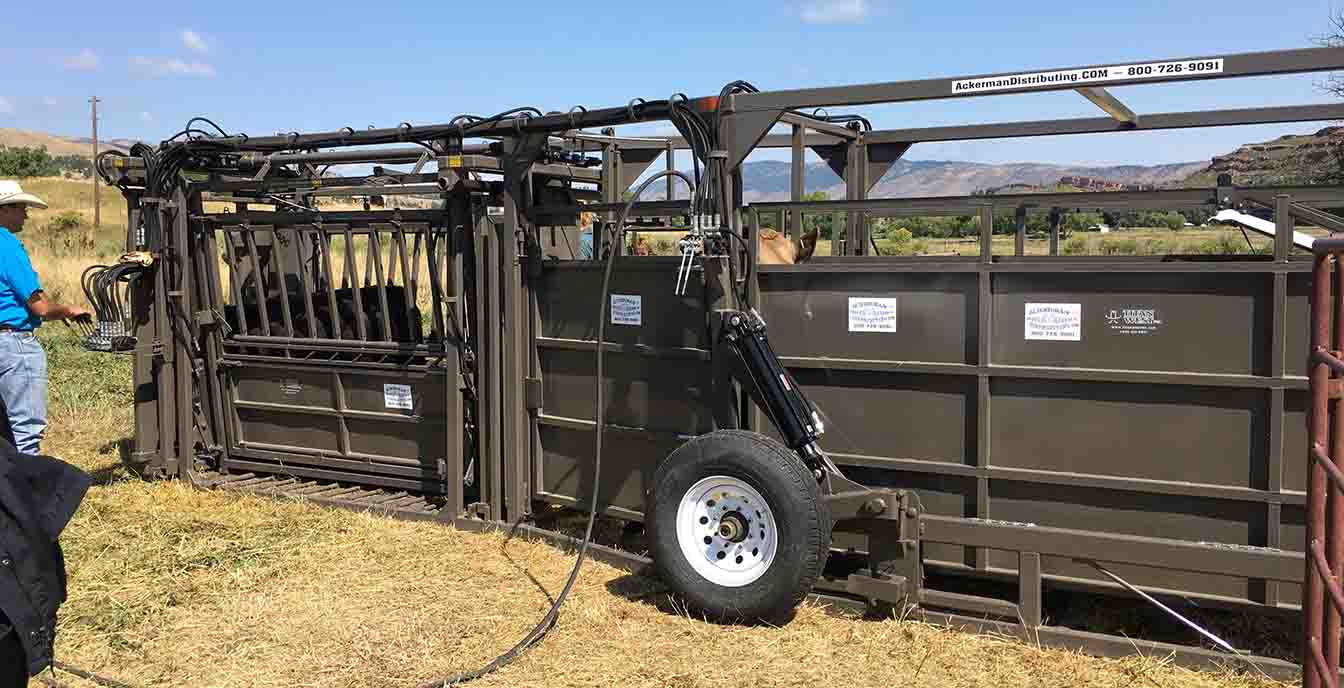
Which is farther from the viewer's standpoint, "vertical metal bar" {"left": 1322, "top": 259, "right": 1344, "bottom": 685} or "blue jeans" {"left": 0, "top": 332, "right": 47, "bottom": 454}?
"blue jeans" {"left": 0, "top": 332, "right": 47, "bottom": 454}

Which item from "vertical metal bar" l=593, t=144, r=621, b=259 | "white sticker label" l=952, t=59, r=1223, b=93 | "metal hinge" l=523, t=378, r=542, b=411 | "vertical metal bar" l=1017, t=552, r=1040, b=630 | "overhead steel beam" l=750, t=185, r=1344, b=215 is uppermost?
"white sticker label" l=952, t=59, r=1223, b=93

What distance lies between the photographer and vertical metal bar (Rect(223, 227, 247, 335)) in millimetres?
8922

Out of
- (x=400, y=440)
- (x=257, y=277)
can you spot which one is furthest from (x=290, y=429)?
(x=257, y=277)

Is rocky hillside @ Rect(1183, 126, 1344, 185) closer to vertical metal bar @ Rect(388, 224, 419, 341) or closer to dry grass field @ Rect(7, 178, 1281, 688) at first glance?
dry grass field @ Rect(7, 178, 1281, 688)

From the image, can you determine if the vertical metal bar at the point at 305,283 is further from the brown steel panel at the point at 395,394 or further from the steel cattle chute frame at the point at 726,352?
the brown steel panel at the point at 395,394

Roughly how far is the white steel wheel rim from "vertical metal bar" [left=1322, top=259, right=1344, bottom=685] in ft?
9.12

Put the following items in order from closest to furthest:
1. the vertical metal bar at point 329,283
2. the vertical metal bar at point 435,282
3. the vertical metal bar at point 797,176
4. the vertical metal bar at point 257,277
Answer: the vertical metal bar at point 797,176 → the vertical metal bar at point 435,282 → the vertical metal bar at point 329,283 → the vertical metal bar at point 257,277

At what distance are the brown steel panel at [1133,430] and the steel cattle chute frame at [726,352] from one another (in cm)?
2

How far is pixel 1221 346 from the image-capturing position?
16.8 feet

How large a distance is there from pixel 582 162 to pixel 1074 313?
3.96 m

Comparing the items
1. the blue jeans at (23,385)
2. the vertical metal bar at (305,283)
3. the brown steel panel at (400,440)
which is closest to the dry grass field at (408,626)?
the brown steel panel at (400,440)

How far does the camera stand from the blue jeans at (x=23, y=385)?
23.2ft

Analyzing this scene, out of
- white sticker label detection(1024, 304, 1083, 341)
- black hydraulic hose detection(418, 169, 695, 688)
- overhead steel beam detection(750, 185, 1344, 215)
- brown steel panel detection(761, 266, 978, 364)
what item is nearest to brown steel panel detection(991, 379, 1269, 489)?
white sticker label detection(1024, 304, 1083, 341)

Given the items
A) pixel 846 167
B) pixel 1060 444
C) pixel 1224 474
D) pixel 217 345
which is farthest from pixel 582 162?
pixel 1224 474
